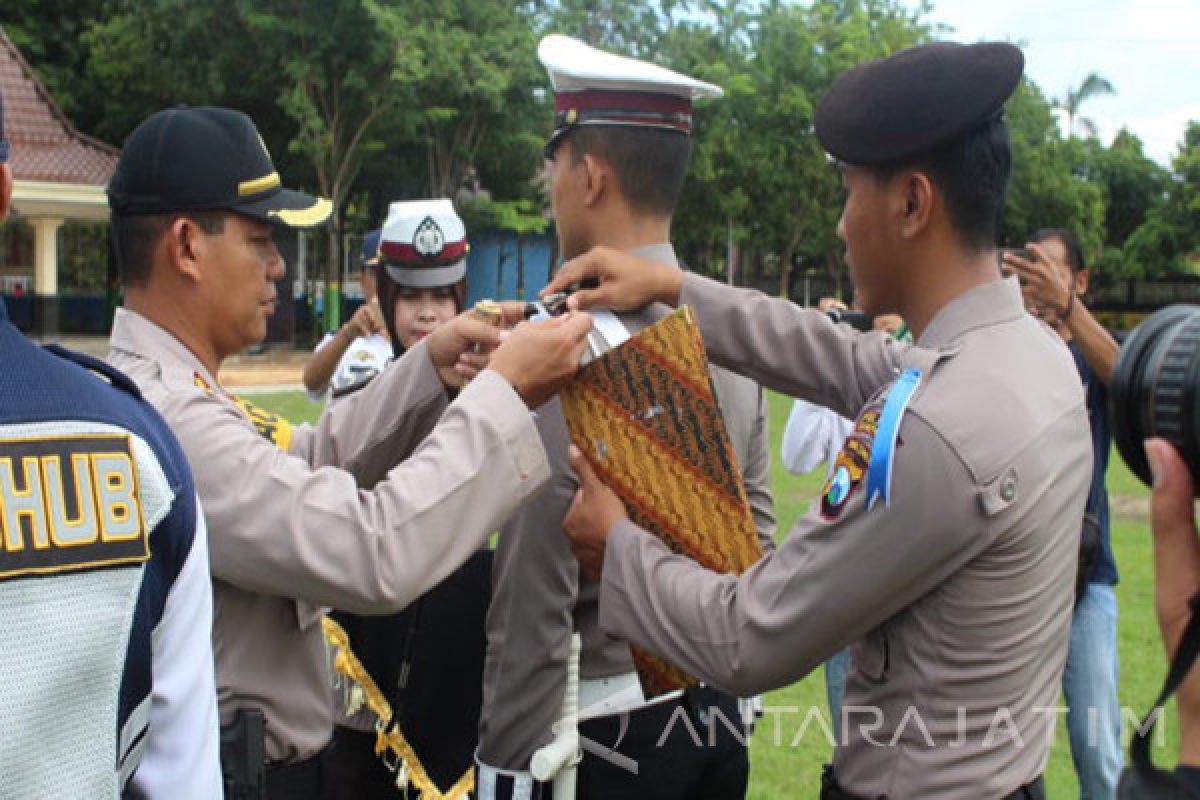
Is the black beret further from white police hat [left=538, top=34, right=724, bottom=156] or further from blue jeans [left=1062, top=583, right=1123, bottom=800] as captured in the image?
blue jeans [left=1062, top=583, right=1123, bottom=800]

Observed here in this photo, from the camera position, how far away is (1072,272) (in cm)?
474

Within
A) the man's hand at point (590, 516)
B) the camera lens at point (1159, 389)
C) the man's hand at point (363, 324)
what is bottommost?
the man's hand at point (363, 324)

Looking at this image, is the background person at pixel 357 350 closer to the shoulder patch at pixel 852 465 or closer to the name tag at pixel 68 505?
the shoulder patch at pixel 852 465

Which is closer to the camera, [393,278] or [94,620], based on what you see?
[94,620]

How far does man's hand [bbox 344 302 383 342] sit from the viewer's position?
19.6 ft

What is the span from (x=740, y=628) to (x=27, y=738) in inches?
41.4

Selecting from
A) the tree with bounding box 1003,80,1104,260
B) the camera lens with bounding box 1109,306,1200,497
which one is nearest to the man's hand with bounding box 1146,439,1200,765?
the camera lens with bounding box 1109,306,1200,497

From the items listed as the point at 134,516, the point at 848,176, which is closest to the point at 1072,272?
the point at 848,176

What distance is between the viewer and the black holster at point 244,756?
206 centimetres

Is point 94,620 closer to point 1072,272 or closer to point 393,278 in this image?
point 393,278

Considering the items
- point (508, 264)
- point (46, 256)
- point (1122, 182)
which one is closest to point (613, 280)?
point (46, 256)

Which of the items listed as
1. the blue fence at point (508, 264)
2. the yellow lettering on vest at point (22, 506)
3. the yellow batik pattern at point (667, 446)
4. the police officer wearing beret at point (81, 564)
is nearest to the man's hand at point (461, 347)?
the yellow batik pattern at point (667, 446)

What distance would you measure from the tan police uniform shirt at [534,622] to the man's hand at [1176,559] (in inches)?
47.5

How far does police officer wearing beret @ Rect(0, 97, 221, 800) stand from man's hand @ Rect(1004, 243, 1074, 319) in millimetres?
3415
